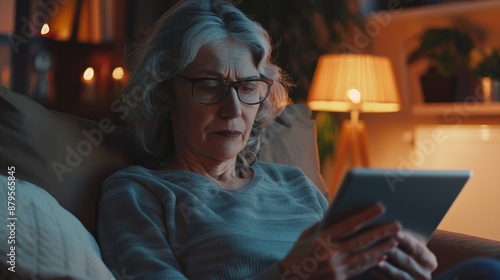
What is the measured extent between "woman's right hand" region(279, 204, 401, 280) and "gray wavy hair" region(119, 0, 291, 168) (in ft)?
1.65

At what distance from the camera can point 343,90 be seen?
288cm

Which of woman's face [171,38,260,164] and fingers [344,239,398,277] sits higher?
woman's face [171,38,260,164]

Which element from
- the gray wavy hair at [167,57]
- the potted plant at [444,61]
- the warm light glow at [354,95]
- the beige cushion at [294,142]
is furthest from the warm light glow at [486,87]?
the gray wavy hair at [167,57]


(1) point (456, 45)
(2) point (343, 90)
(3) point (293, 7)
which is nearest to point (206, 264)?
(2) point (343, 90)

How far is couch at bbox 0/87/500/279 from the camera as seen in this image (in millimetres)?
962

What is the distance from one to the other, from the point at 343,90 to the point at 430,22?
61 centimetres

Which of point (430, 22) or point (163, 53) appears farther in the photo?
point (430, 22)

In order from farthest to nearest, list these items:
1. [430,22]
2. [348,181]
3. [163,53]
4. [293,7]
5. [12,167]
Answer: [293,7]
[430,22]
[163,53]
[12,167]
[348,181]

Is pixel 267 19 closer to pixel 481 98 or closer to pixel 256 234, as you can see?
pixel 481 98

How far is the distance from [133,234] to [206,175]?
26 centimetres

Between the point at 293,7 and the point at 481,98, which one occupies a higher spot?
the point at 293,7

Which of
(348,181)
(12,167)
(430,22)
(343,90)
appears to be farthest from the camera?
(430,22)

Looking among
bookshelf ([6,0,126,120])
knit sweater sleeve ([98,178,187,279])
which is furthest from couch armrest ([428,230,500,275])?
bookshelf ([6,0,126,120])

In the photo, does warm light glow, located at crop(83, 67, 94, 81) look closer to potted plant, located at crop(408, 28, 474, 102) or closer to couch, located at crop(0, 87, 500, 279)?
potted plant, located at crop(408, 28, 474, 102)
